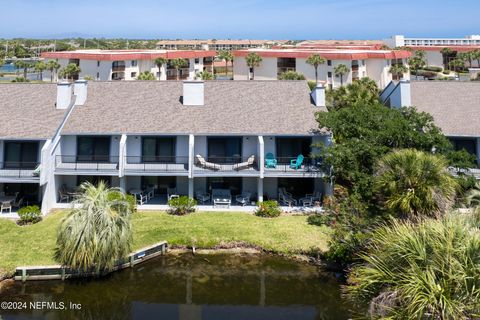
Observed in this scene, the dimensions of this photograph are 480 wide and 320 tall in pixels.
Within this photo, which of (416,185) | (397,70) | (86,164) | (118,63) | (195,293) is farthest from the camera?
(118,63)

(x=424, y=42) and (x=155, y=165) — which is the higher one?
(x=424, y=42)

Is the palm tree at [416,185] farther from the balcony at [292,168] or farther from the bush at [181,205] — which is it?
the bush at [181,205]

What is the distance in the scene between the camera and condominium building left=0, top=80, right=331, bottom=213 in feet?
92.9

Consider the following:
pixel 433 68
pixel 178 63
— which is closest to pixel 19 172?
pixel 178 63

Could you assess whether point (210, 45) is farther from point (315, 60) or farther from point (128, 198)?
point (128, 198)

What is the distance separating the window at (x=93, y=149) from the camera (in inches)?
1168

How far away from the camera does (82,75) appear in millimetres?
85438

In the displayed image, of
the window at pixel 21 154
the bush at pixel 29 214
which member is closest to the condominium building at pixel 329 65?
the window at pixel 21 154

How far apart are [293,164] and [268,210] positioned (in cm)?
388

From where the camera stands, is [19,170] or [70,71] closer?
[19,170]

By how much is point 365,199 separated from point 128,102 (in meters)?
18.3

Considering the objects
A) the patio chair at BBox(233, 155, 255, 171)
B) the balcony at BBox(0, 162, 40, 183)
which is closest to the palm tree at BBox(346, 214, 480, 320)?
the patio chair at BBox(233, 155, 255, 171)

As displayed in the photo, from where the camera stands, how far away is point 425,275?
10000 millimetres

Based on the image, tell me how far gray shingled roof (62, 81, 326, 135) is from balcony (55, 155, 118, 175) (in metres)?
1.91
